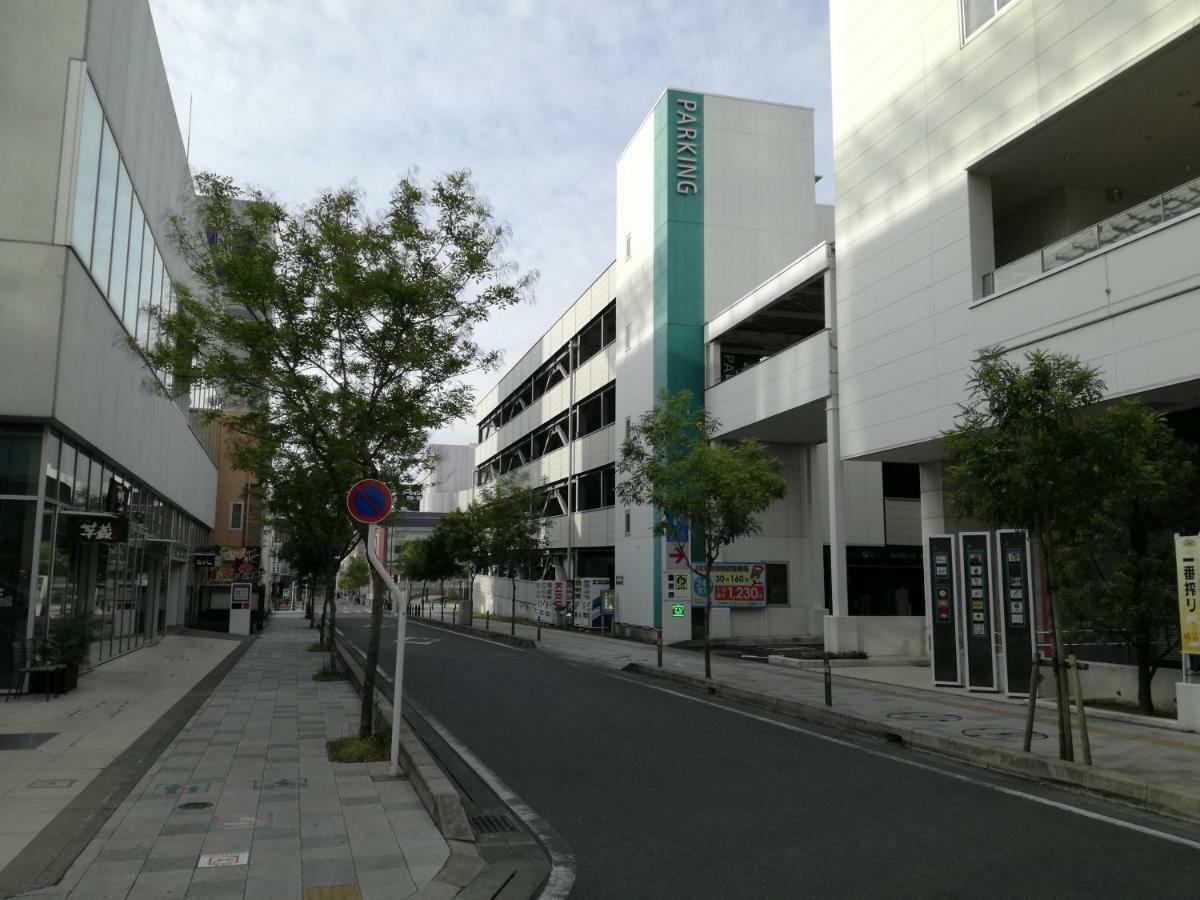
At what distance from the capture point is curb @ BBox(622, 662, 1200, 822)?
317 inches

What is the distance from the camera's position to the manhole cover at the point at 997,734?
11359 mm

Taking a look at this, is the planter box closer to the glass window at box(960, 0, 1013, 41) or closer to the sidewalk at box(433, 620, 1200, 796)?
the sidewalk at box(433, 620, 1200, 796)

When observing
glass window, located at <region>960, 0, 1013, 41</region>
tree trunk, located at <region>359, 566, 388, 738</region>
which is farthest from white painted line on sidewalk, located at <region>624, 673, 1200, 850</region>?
glass window, located at <region>960, 0, 1013, 41</region>

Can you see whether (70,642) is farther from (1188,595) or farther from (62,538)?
(1188,595)

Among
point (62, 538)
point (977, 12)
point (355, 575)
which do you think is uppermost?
point (977, 12)

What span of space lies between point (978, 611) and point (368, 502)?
39.9 ft

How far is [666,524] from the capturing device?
73.3 ft

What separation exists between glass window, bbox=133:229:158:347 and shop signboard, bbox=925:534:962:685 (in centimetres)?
1793

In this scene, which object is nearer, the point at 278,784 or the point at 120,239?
the point at 278,784

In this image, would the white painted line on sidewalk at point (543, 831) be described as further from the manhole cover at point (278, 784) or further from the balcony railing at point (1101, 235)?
the balcony railing at point (1101, 235)

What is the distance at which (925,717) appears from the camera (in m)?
13.3

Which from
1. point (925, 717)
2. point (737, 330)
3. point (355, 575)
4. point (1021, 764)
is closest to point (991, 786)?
point (1021, 764)

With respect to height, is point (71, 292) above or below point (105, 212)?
below

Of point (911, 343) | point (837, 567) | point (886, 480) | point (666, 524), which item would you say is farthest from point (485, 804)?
point (886, 480)
